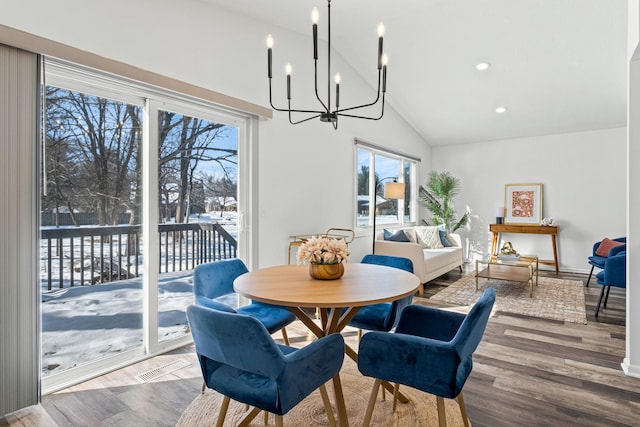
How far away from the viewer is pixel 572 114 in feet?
17.7

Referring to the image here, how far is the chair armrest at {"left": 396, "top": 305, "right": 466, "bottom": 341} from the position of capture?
1799mm

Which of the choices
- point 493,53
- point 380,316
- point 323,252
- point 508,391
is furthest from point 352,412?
point 493,53

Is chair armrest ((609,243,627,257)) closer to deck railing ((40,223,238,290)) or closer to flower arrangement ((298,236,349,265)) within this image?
flower arrangement ((298,236,349,265))

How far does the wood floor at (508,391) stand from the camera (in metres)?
1.91

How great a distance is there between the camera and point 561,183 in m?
6.08

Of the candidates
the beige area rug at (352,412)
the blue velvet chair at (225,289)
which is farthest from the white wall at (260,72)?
the beige area rug at (352,412)

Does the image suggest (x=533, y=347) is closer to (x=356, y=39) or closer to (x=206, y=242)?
(x=206, y=242)

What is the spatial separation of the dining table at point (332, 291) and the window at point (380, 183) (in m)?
2.52

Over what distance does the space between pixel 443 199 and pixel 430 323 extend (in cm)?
539

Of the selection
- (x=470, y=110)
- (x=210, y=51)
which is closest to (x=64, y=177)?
(x=210, y=51)

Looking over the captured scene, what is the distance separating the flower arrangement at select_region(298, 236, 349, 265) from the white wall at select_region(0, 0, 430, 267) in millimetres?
1509

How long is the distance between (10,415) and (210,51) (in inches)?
109

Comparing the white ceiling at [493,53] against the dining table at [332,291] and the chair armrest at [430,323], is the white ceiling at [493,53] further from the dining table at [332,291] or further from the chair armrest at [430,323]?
the chair armrest at [430,323]

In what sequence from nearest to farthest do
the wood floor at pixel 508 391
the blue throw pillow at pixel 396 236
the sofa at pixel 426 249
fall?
the wood floor at pixel 508 391
the sofa at pixel 426 249
the blue throw pillow at pixel 396 236
